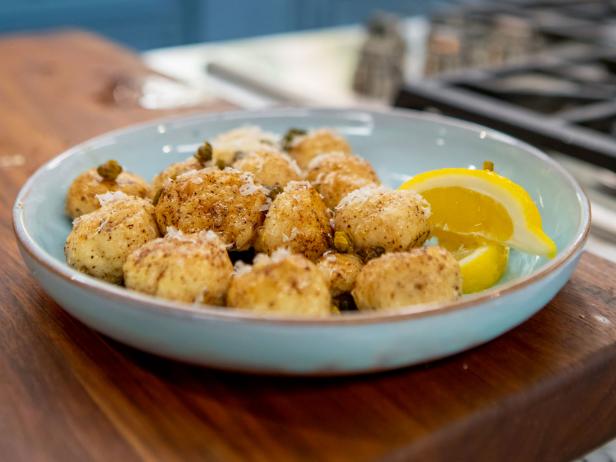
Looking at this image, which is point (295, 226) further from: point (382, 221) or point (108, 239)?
point (108, 239)

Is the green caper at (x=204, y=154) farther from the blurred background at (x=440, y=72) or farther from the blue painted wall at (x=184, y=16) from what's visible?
the blue painted wall at (x=184, y=16)

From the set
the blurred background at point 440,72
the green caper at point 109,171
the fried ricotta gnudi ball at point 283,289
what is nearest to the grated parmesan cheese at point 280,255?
the fried ricotta gnudi ball at point 283,289

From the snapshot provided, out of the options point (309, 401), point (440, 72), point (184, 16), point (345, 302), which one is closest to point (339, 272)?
point (345, 302)

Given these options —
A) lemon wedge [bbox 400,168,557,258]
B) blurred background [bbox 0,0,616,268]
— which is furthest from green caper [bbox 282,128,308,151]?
blurred background [bbox 0,0,616,268]

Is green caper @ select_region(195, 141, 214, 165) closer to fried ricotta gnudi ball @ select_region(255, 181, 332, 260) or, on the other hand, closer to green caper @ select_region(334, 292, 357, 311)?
fried ricotta gnudi ball @ select_region(255, 181, 332, 260)

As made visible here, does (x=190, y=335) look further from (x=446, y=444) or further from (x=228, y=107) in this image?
(x=228, y=107)

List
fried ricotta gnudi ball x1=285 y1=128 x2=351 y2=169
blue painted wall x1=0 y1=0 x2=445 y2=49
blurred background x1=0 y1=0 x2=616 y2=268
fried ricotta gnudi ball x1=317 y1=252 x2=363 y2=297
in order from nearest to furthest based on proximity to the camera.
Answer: fried ricotta gnudi ball x1=317 y1=252 x2=363 y2=297
fried ricotta gnudi ball x1=285 y1=128 x2=351 y2=169
blurred background x1=0 y1=0 x2=616 y2=268
blue painted wall x1=0 y1=0 x2=445 y2=49

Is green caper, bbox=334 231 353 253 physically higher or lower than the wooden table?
higher
